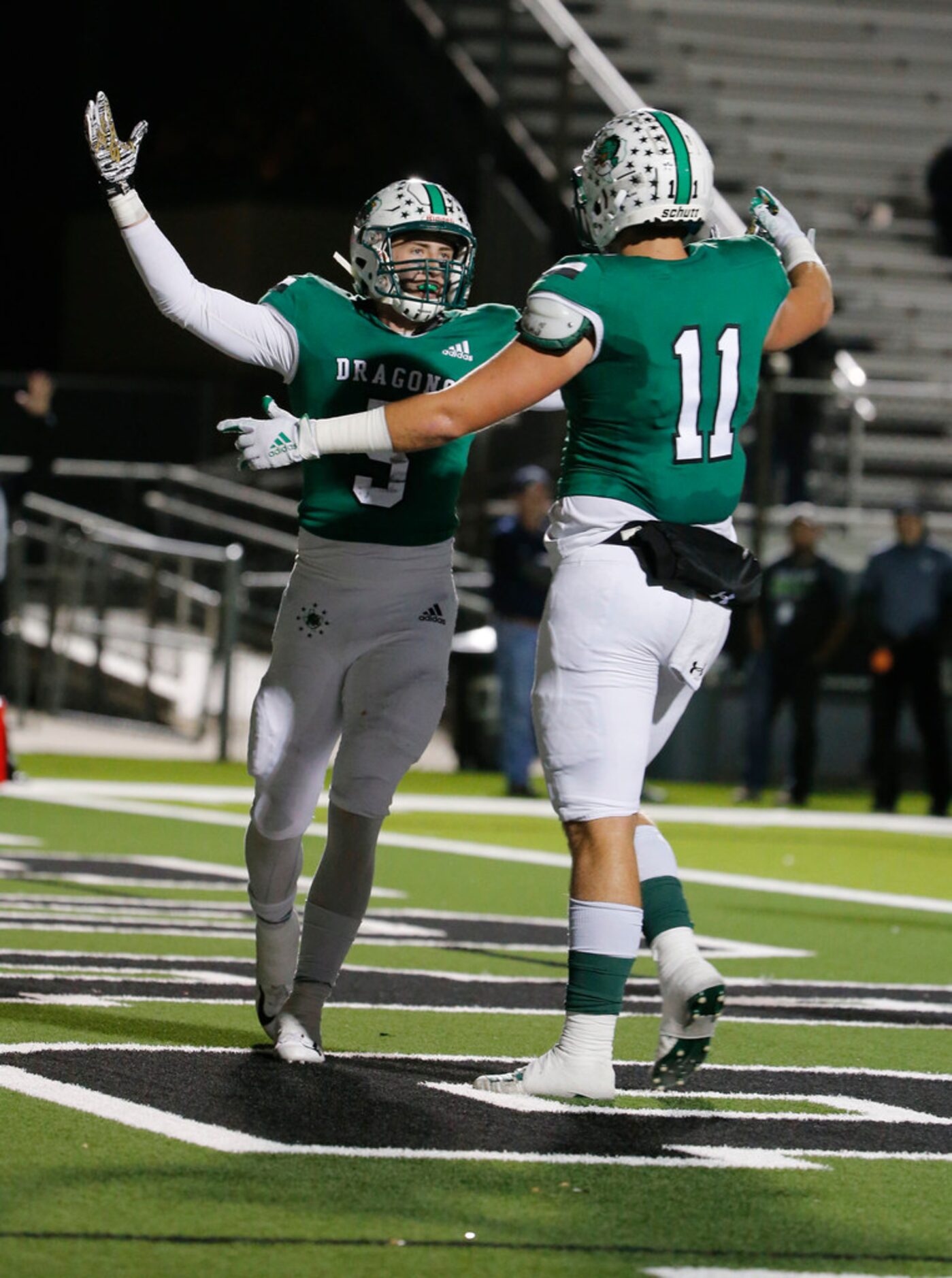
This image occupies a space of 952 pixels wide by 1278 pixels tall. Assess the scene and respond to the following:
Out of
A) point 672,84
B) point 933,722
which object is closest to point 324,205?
point 672,84

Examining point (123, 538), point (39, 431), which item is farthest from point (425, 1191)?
point (123, 538)

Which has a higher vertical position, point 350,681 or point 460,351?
point 460,351

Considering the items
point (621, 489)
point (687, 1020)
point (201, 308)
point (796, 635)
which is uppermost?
point (201, 308)

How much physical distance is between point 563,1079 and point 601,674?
2.69 feet

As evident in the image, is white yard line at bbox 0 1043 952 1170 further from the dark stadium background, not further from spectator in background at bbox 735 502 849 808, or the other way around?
the dark stadium background

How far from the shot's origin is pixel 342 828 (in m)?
5.58

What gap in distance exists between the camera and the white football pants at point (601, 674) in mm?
5047

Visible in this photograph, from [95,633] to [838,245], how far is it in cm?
837

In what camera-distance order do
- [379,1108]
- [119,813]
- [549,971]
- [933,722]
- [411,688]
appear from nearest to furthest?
[379,1108]
[411,688]
[549,971]
[119,813]
[933,722]

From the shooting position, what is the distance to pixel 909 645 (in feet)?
53.7

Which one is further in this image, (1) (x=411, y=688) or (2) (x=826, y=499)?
(2) (x=826, y=499)

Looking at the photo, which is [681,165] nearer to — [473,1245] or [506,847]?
[473,1245]

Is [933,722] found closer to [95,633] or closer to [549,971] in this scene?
[95,633]

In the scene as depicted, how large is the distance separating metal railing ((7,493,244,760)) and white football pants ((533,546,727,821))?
14475 millimetres
